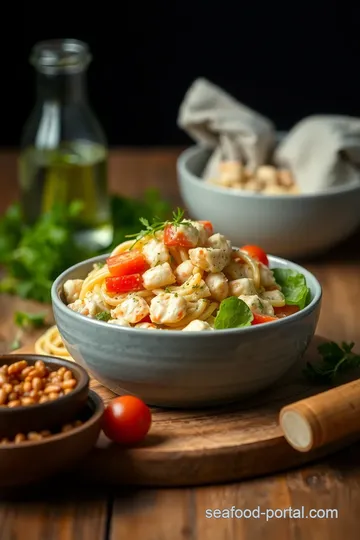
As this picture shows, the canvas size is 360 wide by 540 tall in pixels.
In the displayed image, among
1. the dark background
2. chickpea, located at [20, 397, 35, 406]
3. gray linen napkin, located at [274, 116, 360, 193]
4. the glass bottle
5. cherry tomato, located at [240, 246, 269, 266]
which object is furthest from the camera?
the dark background

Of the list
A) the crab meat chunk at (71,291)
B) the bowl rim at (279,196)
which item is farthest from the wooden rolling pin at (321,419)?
the bowl rim at (279,196)

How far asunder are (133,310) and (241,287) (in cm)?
26

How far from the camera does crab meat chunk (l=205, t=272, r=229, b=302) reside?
2.43m

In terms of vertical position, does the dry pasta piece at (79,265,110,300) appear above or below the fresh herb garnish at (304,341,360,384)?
above

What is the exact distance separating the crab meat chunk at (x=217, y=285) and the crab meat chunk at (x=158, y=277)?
0.09m

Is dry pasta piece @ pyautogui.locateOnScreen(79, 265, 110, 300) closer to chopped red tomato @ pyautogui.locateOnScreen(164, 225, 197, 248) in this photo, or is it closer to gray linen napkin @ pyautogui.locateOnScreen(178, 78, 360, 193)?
chopped red tomato @ pyautogui.locateOnScreen(164, 225, 197, 248)

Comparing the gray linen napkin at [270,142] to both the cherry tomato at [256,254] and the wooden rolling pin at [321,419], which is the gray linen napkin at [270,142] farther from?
the wooden rolling pin at [321,419]

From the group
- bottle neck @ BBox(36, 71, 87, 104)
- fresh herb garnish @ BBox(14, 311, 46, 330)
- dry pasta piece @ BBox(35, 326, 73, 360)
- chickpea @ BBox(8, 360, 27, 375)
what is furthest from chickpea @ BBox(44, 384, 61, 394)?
bottle neck @ BBox(36, 71, 87, 104)

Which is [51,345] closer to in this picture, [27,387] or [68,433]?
[27,387]

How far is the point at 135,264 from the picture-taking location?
245cm

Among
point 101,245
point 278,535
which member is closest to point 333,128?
point 101,245

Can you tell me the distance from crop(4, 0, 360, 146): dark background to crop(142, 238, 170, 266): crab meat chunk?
3077 mm

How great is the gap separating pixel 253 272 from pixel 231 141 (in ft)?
4.43

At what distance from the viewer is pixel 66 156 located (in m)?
3.77
